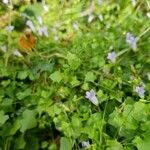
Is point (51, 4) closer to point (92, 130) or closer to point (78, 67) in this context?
point (78, 67)

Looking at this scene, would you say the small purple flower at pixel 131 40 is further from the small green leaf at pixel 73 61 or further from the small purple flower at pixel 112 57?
the small green leaf at pixel 73 61

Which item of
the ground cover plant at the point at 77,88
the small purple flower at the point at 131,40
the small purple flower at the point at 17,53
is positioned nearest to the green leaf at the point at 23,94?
the ground cover plant at the point at 77,88

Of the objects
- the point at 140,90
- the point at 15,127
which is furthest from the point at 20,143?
the point at 140,90

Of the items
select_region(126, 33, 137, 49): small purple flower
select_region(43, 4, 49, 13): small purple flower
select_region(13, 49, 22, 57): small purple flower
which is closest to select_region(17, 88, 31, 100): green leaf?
select_region(13, 49, 22, 57): small purple flower

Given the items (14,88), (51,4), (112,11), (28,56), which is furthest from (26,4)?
(14,88)

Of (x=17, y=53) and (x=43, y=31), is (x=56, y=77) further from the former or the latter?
(x=43, y=31)

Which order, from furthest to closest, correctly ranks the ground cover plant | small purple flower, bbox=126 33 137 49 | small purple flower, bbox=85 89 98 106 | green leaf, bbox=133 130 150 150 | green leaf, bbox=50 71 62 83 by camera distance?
1. small purple flower, bbox=126 33 137 49
2. green leaf, bbox=50 71 62 83
3. small purple flower, bbox=85 89 98 106
4. the ground cover plant
5. green leaf, bbox=133 130 150 150

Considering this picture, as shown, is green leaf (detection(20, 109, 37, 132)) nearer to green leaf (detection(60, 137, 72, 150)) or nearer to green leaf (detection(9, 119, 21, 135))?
green leaf (detection(9, 119, 21, 135))

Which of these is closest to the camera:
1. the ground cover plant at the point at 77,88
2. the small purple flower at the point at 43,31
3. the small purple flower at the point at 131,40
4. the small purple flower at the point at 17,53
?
the ground cover plant at the point at 77,88
